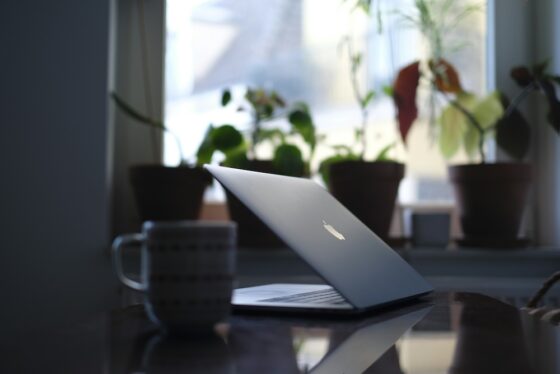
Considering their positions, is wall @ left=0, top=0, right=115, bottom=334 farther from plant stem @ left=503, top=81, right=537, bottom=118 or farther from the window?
plant stem @ left=503, top=81, right=537, bottom=118

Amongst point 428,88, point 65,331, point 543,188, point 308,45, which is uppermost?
point 308,45

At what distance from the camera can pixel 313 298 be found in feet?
2.70

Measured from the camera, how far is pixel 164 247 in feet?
1.91

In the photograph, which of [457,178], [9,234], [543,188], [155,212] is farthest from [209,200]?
[543,188]

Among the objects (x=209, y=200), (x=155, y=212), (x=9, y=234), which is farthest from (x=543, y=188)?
(x=9, y=234)

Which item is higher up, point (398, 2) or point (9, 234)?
point (398, 2)

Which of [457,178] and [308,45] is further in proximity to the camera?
[308,45]

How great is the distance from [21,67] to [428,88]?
1.14m

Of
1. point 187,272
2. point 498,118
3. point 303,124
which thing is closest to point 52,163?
point 303,124

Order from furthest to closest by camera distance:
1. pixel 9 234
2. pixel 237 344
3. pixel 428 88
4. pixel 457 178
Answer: pixel 428 88
pixel 457 178
pixel 9 234
pixel 237 344

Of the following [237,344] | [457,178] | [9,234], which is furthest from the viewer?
[457,178]

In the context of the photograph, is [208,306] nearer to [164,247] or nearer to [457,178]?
[164,247]

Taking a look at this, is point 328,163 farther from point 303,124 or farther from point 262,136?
point 262,136

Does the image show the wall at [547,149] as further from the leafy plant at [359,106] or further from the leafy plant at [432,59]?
the leafy plant at [359,106]
